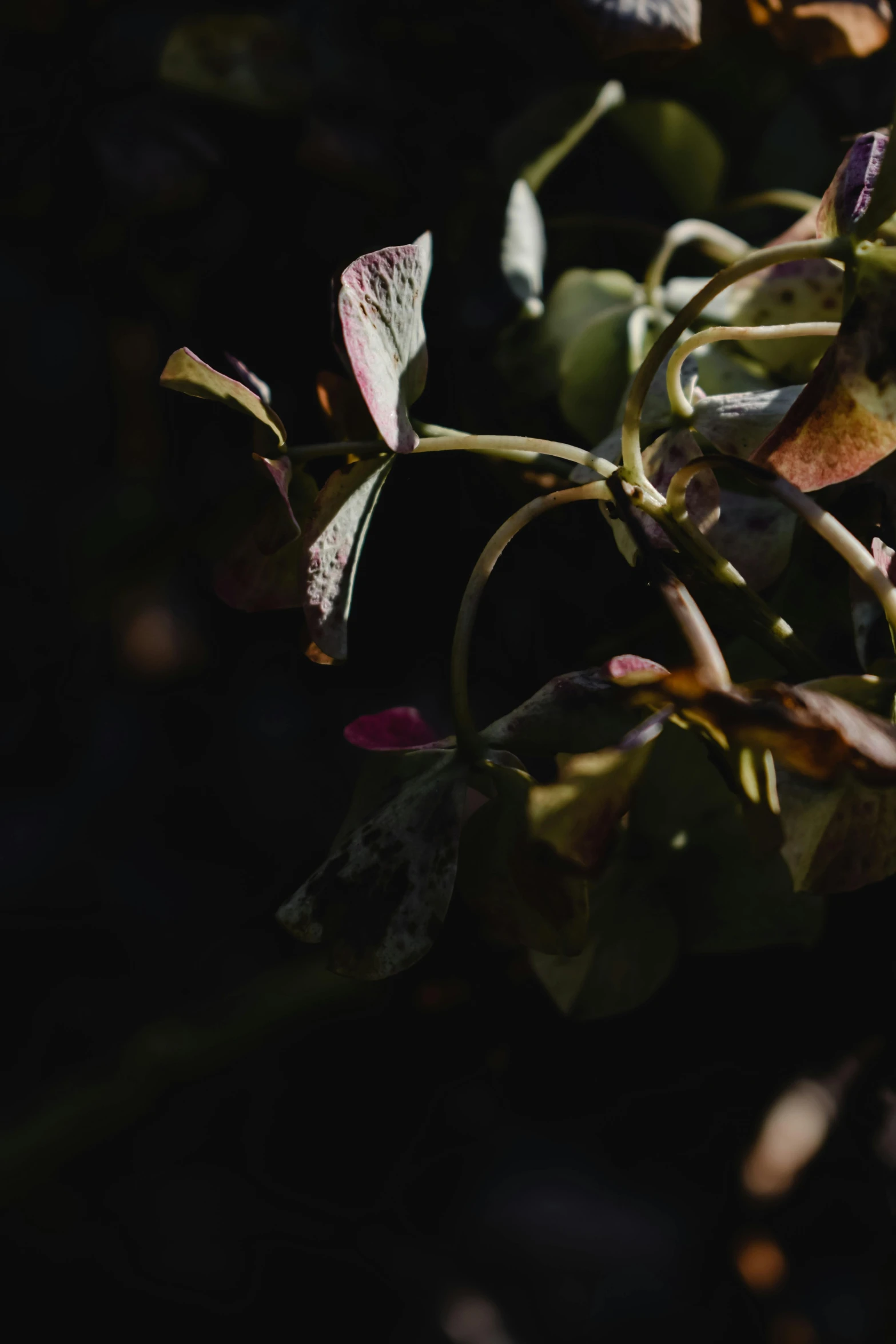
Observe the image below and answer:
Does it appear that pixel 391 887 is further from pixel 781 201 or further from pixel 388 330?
pixel 781 201

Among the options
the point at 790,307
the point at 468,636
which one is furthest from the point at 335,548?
the point at 790,307

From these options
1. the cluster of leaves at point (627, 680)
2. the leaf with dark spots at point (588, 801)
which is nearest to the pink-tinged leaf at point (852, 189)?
the cluster of leaves at point (627, 680)

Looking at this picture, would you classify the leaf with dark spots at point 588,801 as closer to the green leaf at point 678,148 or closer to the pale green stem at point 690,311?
the pale green stem at point 690,311

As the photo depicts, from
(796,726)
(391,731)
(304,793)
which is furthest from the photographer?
(304,793)

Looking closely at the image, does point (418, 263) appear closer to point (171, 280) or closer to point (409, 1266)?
point (171, 280)

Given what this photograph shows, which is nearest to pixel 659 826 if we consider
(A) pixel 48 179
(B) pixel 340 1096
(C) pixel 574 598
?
(C) pixel 574 598

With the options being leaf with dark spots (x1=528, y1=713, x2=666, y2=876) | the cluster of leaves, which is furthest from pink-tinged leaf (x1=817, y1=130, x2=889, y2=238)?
leaf with dark spots (x1=528, y1=713, x2=666, y2=876)

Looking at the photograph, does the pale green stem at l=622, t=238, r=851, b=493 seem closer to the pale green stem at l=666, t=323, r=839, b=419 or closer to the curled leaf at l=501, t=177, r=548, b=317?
the pale green stem at l=666, t=323, r=839, b=419
